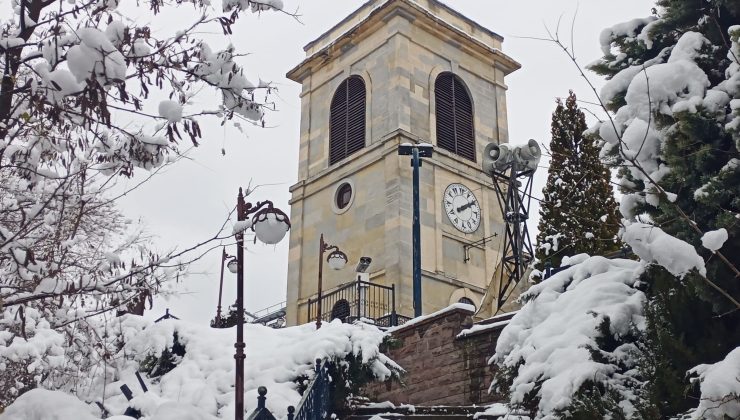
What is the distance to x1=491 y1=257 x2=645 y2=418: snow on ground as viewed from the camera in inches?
279

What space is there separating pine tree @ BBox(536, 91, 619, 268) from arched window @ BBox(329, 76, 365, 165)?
973cm

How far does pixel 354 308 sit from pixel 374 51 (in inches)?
380

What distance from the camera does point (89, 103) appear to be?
5312mm

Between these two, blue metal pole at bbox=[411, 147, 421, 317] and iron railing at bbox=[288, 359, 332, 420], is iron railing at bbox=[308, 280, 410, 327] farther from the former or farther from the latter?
iron railing at bbox=[288, 359, 332, 420]

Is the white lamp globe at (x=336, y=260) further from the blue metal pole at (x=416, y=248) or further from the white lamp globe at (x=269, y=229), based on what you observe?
the white lamp globe at (x=269, y=229)

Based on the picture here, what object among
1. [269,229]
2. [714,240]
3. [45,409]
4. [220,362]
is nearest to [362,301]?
[220,362]

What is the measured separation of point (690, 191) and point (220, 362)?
24.0 ft

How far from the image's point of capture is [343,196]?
2691cm

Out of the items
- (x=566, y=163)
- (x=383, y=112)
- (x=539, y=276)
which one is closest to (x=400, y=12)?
(x=383, y=112)

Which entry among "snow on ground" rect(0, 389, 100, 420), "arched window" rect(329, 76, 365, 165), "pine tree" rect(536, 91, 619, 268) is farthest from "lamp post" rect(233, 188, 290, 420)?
"arched window" rect(329, 76, 365, 165)

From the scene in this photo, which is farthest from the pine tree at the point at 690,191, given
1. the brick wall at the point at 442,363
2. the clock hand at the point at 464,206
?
the clock hand at the point at 464,206

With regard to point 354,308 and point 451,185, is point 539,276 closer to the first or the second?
point 354,308

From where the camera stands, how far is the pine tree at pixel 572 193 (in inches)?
613

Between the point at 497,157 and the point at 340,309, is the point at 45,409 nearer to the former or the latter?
the point at 497,157
